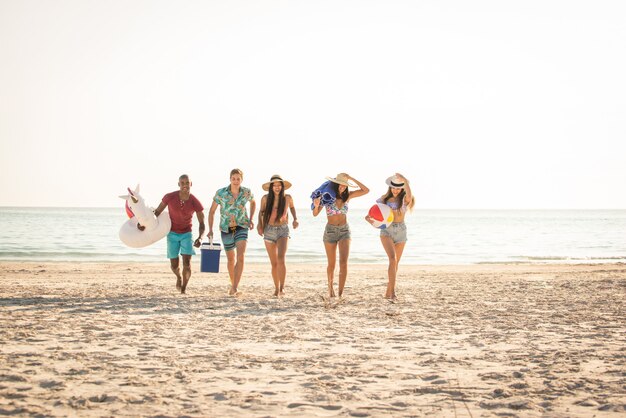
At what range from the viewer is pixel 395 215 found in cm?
878

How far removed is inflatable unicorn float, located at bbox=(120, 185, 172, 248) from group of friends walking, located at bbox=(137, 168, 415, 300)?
99 mm

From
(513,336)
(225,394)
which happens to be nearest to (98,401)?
(225,394)

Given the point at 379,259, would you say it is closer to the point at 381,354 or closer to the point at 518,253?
the point at 518,253

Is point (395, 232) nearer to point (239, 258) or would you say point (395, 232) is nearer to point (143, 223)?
point (239, 258)

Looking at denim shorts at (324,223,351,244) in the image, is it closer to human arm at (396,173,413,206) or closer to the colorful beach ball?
the colorful beach ball

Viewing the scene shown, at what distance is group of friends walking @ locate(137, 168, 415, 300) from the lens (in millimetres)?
8859

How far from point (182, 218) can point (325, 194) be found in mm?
2134

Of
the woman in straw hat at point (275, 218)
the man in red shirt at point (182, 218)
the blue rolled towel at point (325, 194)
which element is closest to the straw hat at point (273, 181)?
the woman in straw hat at point (275, 218)

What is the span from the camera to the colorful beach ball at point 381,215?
8.70m

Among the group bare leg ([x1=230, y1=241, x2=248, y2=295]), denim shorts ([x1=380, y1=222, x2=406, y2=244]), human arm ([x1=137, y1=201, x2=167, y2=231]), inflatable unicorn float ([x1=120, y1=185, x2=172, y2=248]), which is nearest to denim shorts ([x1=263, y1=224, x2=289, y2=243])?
bare leg ([x1=230, y1=241, x2=248, y2=295])

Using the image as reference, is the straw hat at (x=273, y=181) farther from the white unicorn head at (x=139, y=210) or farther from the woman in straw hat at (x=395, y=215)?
the white unicorn head at (x=139, y=210)

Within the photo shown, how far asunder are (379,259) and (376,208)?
1443cm

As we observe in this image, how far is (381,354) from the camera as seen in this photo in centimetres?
539

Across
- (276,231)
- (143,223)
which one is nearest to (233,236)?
(276,231)
